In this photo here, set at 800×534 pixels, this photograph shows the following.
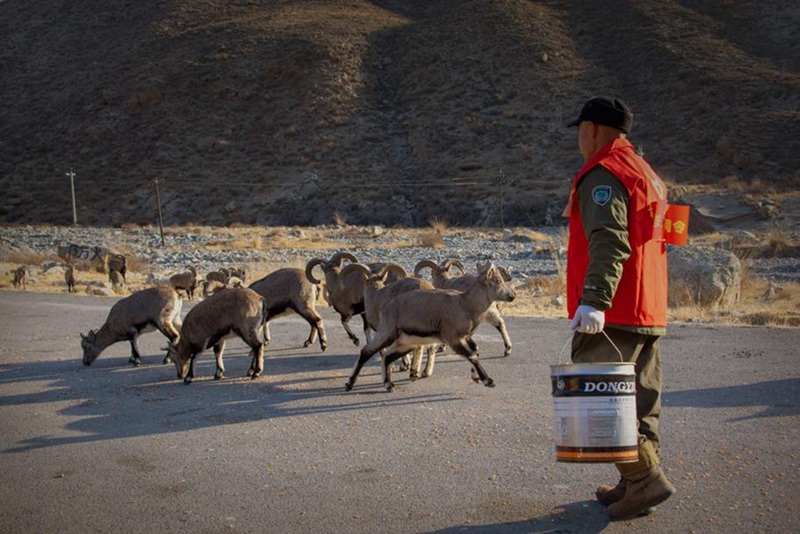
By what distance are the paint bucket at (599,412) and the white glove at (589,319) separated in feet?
0.70

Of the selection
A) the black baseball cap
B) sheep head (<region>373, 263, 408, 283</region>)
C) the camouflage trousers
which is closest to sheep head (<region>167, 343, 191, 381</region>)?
sheep head (<region>373, 263, 408, 283</region>)

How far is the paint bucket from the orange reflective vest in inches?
16.1

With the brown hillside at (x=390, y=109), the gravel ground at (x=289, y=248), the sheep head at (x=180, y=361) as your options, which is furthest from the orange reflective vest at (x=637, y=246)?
the brown hillside at (x=390, y=109)

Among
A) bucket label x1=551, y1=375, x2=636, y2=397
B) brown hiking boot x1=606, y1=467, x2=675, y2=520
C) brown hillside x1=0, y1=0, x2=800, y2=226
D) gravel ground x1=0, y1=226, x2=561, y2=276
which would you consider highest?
brown hillside x1=0, y1=0, x2=800, y2=226

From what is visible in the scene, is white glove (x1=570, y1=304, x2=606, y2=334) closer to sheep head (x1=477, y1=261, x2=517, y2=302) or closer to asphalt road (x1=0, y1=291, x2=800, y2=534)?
asphalt road (x1=0, y1=291, x2=800, y2=534)

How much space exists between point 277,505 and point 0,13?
332ft

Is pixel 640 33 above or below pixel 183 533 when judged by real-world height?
above

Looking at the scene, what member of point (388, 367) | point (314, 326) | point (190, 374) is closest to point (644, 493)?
point (388, 367)

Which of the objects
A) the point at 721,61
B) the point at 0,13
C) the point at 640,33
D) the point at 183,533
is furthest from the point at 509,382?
the point at 0,13

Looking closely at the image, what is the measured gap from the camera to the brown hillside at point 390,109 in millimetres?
53094

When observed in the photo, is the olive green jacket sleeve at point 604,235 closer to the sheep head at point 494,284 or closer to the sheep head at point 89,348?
the sheep head at point 494,284

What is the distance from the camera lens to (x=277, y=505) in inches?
257

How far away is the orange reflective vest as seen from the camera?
5598mm

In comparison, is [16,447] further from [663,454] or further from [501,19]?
[501,19]
